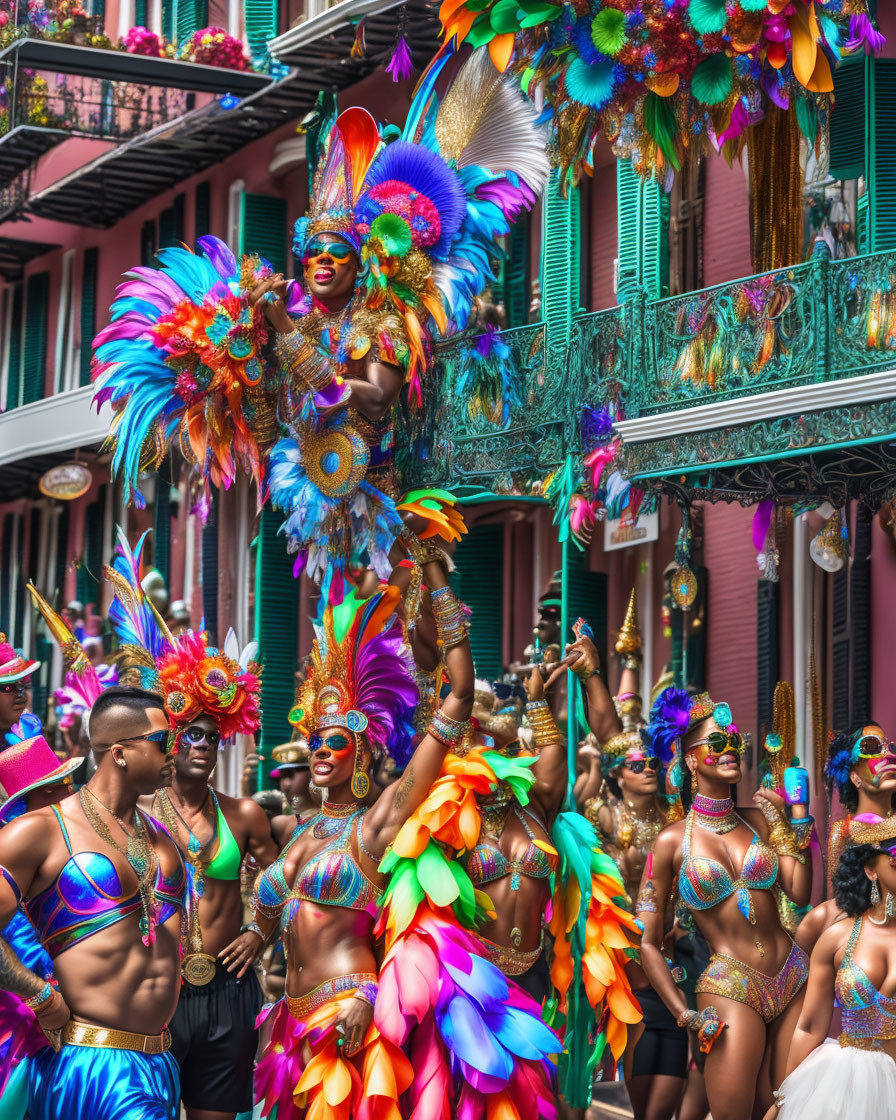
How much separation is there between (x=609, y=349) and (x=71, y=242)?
11801mm

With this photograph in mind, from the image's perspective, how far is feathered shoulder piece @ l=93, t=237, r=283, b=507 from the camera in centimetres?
1079

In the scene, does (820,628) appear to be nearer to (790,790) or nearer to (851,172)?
(851,172)

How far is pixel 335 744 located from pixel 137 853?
167 cm

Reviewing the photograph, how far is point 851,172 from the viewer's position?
11.5 m

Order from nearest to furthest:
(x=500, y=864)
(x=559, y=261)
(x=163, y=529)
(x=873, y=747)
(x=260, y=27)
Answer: (x=873, y=747)
(x=500, y=864)
(x=559, y=261)
(x=260, y=27)
(x=163, y=529)

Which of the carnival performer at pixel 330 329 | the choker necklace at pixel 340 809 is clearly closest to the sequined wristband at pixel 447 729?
the choker necklace at pixel 340 809

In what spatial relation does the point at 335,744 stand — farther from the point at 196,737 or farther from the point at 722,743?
the point at 722,743

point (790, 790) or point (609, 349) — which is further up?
point (609, 349)

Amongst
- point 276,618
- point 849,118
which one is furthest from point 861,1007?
point 276,618

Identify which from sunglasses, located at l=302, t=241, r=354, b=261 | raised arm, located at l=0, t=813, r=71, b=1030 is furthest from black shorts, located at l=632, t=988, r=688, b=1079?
sunglasses, located at l=302, t=241, r=354, b=261

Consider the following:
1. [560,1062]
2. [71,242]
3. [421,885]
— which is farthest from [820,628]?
[71,242]

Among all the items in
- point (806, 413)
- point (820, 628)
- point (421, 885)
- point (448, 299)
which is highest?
point (448, 299)

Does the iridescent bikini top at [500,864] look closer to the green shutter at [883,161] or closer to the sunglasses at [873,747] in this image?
the sunglasses at [873,747]

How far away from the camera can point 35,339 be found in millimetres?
23297
